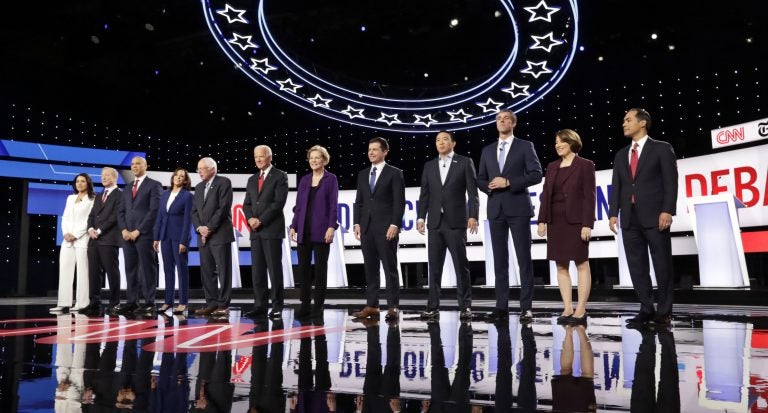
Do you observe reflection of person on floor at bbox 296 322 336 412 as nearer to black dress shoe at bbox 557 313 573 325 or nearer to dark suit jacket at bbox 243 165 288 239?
black dress shoe at bbox 557 313 573 325

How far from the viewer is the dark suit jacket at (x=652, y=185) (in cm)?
378

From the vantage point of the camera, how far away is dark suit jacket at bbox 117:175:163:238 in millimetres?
5809

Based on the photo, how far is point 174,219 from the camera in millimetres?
5727

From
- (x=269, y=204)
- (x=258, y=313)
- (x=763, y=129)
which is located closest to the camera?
(x=258, y=313)

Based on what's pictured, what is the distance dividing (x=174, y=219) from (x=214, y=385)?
13.5 ft

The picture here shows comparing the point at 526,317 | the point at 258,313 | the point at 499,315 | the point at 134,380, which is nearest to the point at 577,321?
the point at 526,317

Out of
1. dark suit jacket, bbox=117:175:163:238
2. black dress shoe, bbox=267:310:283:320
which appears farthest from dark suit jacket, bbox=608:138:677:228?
dark suit jacket, bbox=117:175:163:238

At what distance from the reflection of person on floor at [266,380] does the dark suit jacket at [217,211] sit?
97.9 inches

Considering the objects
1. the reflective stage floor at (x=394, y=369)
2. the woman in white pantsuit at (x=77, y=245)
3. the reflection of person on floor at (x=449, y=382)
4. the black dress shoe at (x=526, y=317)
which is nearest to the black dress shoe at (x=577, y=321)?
the reflective stage floor at (x=394, y=369)

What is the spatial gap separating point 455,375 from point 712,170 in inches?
299

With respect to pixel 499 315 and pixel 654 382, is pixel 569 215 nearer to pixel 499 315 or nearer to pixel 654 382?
pixel 499 315

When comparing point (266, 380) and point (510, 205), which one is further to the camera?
point (510, 205)

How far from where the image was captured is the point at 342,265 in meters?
9.47

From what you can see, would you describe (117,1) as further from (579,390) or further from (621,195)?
(579,390)
